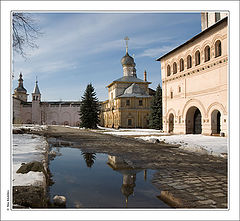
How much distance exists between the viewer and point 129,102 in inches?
1508

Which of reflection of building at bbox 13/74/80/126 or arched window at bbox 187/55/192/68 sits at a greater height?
arched window at bbox 187/55/192/68

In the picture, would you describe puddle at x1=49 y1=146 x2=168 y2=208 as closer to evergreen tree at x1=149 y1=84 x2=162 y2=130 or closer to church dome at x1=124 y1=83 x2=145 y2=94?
evergreen tree at x1=149 y1=84 x2=162 y2=130

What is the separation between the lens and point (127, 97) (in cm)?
3809

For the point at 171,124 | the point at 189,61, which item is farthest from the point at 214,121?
the point at 171,124

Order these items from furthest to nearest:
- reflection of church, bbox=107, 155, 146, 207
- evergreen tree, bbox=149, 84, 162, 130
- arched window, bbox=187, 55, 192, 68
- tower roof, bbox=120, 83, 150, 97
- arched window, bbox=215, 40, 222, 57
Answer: tower roof, bbox=120, 83, 150, 97 < evergreen tree, bbox=149, 84, 162, 130 < arched window, bbox=187, 55, 192, 68 < arched window, bbox=215, 40, 222, 57 < reflection of church, bbox=107, 155, 146, 207

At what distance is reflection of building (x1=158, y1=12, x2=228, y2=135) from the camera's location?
14078 millimetres

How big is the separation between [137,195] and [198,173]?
7.24 ft

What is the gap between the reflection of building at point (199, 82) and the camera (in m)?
14.1

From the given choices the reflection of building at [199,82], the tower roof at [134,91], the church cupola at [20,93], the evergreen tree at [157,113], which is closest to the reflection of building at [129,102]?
the tower roof at [134,91]

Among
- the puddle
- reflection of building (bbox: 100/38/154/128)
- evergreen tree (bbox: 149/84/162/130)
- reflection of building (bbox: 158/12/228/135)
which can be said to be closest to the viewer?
the puddle

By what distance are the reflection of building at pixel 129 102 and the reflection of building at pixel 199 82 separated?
1694 cm

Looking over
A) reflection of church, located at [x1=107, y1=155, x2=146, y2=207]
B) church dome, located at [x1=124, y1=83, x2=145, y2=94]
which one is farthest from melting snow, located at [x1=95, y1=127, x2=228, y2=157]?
church dome, located at [x1=124, y1=83, x2=145, y2=94]

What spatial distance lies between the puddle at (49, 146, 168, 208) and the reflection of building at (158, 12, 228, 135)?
34.8ft
